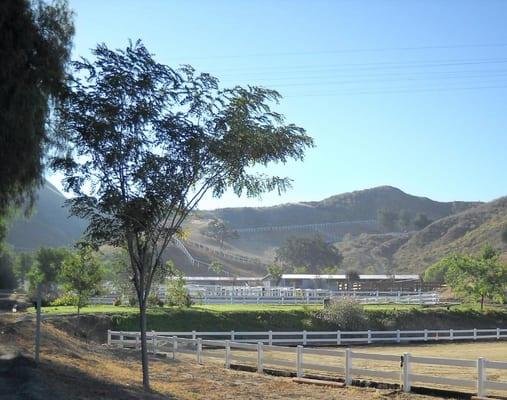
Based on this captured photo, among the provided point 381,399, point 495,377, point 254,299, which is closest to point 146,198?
point 381,399

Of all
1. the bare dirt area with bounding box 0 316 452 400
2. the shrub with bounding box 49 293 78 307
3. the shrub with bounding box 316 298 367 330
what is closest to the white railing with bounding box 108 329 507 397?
the bare dirt area with bounding box 0 316 452 400

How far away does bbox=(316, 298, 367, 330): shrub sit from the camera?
47.1m

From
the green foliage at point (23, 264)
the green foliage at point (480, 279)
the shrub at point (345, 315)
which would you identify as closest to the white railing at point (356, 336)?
the shrub at point (345, 315)

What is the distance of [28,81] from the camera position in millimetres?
15312

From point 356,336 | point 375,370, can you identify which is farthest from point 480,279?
point 375,370

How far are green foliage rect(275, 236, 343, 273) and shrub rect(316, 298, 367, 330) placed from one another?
10680 centimetres

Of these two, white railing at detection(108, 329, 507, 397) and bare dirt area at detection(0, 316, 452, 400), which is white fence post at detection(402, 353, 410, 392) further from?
bare dirt area at detection(0, 316, 452, 400)

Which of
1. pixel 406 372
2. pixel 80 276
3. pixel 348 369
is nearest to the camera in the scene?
pixel 406 372

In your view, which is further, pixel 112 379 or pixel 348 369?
pixel 348 369

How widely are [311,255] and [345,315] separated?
364ft

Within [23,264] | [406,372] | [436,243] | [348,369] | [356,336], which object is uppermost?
[436,243]

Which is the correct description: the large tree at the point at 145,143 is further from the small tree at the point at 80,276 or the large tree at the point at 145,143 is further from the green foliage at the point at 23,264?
the green foliage at the point at 23,264

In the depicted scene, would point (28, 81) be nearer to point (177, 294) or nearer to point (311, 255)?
point (177, 294)

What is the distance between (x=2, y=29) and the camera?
1502 centimetres
